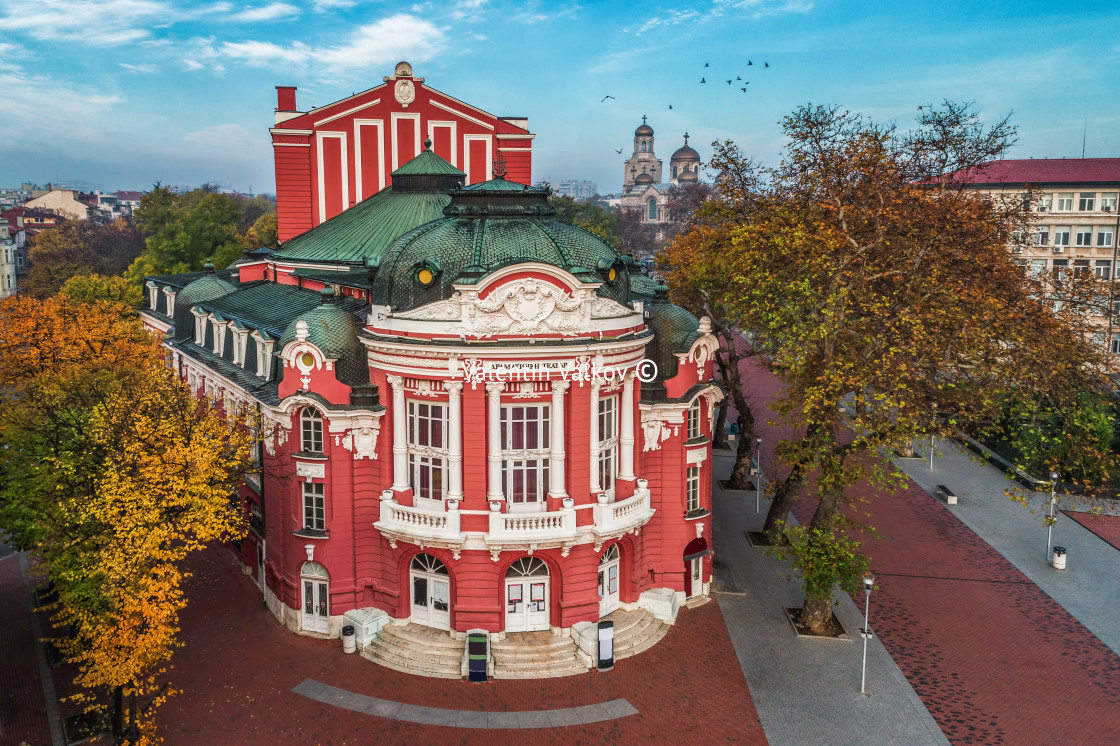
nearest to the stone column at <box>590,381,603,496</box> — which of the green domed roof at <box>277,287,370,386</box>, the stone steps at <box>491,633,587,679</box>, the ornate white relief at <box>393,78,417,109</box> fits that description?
the stone steps at <box>491,633,587,679</box>

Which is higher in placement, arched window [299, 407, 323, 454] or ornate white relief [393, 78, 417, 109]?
ornate white relief [393, 78, 417, 109]

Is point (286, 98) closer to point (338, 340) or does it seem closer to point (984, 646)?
point (338, 340)

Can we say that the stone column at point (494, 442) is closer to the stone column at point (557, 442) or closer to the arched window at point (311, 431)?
the stone column at point (557, 442)

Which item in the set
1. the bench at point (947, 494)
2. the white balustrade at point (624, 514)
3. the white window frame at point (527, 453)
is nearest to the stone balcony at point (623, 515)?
the white balustrade at point (624, 514)

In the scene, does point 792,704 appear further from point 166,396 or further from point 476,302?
point 166,396

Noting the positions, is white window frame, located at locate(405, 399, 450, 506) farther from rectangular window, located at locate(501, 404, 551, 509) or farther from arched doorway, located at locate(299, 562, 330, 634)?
arched doorway, located at locate(299, 562, 330, 634)

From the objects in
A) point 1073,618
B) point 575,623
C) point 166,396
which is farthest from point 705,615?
point 166,396
